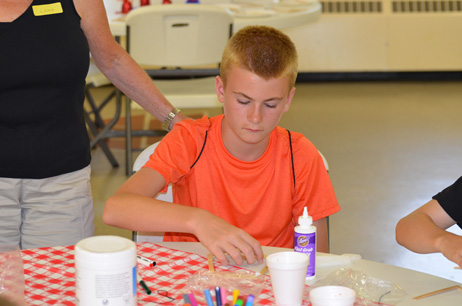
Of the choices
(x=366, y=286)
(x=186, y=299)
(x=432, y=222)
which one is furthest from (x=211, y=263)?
(x=432, y=222)

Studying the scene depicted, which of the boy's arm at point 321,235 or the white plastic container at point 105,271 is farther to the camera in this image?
the boy's arm at point 321,235

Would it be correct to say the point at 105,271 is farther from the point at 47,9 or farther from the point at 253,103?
the point at 47,9

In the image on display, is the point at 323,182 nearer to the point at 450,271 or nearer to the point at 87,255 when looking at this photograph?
the point at 87,255

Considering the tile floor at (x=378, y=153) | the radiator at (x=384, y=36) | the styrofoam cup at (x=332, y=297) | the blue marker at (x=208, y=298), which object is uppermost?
the styrofoam cup at (x=332, y=297)

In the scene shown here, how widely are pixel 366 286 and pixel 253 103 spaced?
57 cm

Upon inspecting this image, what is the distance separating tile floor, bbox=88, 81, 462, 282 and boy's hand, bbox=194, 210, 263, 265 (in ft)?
6.20

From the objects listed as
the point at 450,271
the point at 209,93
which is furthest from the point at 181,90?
the point at 450,271

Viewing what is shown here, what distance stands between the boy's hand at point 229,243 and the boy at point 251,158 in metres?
0.31

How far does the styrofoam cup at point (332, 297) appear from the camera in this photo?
3.57 feet

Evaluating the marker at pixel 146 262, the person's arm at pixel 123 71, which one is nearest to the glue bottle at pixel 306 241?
the marker at pixel 146 262

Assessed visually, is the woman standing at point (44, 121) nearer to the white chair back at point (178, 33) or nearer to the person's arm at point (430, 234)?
the person's arm at point (430, 234)

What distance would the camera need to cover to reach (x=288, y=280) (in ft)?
3.83

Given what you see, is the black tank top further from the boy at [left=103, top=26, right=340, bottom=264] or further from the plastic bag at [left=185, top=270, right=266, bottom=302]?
the plastic bag at [left=185, top=270, right=266, bottom=302]

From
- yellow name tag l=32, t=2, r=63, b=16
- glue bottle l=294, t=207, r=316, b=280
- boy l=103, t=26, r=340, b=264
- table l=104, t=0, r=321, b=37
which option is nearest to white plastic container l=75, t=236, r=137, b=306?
glue bottle l=294, t=207, r=316, b=280
